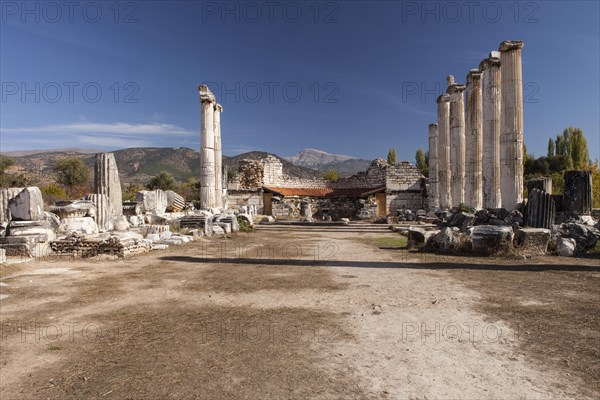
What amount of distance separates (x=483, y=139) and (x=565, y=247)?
8.94m

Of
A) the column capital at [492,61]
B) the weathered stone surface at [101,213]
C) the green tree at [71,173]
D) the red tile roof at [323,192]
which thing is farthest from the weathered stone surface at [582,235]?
the green tree at [71,173]

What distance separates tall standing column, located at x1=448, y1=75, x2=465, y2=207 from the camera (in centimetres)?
2217

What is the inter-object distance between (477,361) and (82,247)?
9.95 m

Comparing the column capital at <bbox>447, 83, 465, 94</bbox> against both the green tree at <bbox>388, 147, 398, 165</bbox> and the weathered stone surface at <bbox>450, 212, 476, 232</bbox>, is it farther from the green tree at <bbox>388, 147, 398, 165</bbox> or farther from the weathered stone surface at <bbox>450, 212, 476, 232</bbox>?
the green tree at <bbox>388, 147, 398, 165</bbox>

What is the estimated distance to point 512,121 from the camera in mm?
14531

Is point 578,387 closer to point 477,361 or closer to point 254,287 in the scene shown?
point 477,361

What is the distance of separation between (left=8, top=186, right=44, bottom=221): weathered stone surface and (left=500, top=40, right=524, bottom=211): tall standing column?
52.6 feet

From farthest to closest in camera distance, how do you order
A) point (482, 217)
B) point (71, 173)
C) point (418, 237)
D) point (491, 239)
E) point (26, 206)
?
point (71, 173) → point (482, 217) → point (418, 237) → point (26, 206) → point (491, 239)

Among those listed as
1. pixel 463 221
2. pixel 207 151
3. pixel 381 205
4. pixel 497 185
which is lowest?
pixel 463 221

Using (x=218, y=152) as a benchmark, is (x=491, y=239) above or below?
below

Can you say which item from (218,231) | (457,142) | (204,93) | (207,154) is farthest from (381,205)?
(218,231)

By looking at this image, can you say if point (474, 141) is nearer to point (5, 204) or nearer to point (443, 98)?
point (443, 98)

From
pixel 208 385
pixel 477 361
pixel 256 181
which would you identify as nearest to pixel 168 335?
pixel 208 385

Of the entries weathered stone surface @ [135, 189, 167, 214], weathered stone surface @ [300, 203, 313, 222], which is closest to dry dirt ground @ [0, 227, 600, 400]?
weathered stone surface @ [135, 189, 167, 214]
